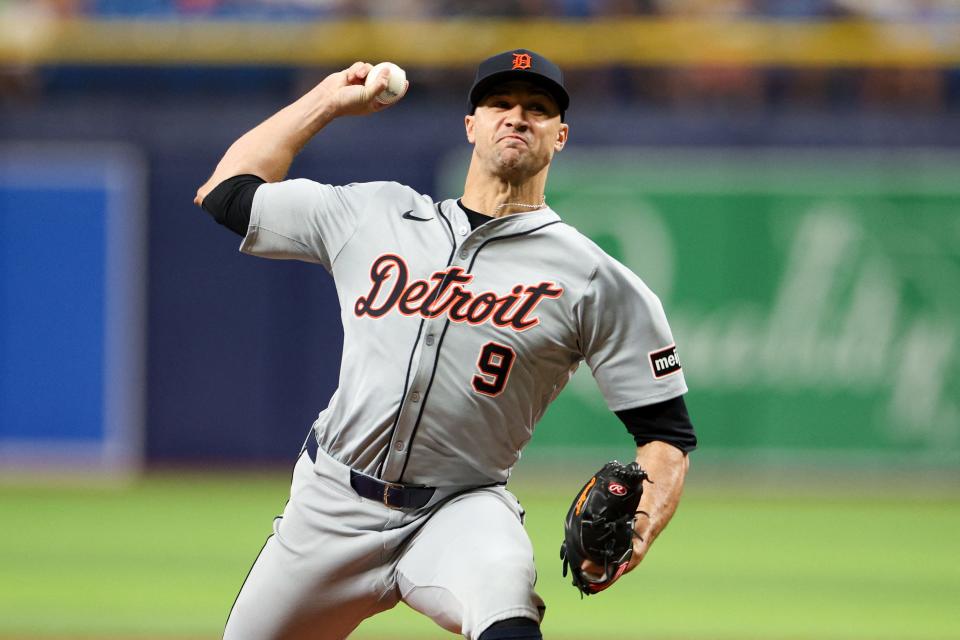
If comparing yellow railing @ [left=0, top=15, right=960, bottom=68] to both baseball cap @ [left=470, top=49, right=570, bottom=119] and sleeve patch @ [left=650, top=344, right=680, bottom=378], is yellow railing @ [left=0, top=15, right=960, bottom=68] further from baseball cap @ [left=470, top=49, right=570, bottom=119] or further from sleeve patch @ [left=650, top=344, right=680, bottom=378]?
sleeve patch @ [left=650, top=344, right=680, bottom=378]

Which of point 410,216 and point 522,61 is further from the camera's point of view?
point 410,216

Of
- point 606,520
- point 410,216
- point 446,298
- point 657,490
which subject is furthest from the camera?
point 410,216

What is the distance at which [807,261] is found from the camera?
464 inches

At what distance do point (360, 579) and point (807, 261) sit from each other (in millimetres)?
8398

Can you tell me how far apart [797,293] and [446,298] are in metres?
8.20

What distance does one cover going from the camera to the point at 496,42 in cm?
1253

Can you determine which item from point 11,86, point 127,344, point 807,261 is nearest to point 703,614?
point 807,261

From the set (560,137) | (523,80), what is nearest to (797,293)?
(560,137)

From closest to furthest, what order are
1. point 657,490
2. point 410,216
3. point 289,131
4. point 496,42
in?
point 657,490
point 410,216
point 289,131
point 496,42

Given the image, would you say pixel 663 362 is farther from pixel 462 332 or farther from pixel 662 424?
pixel 462 332

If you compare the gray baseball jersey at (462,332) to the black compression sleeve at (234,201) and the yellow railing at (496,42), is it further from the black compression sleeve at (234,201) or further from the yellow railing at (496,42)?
the yellow railing at (496,42)

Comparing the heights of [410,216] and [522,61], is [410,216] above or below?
below

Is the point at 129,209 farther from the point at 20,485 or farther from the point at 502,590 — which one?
the point at 502,590

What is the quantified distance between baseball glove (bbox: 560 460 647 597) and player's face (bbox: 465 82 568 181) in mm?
831
